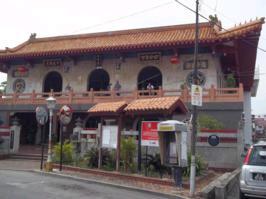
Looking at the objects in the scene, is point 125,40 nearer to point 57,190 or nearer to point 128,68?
point 128,68

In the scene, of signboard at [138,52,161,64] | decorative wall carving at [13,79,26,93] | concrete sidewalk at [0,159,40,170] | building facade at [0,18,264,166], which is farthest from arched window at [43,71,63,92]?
concrete sidewalk at [0,159,40,170]

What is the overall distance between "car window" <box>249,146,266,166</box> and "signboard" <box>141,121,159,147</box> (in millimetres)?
3632

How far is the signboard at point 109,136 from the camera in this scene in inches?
575

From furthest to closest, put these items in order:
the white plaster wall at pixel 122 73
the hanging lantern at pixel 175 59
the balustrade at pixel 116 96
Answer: the hanging lantern at pixel 175 59, the white plaster wall at pixel 122 73, the balustrade at pixel 116 96

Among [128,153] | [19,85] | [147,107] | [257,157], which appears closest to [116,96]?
[19,85]

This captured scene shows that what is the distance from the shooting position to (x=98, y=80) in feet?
97.9

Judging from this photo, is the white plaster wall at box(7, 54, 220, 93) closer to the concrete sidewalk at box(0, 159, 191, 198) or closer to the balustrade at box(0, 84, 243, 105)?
the balustrade at box(0, 84, 243, 105)

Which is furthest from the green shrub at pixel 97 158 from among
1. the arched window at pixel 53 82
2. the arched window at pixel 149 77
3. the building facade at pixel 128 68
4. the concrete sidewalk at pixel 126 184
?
the arched window at pixel 53 82

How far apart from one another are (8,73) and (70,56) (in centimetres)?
636

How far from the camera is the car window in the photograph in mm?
10234

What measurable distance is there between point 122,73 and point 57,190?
17.9m

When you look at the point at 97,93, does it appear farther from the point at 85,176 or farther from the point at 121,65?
the point at 85,176

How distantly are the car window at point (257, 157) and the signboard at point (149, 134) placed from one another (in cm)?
363

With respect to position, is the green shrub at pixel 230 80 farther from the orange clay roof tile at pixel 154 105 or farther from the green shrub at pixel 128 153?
the green shrub at pixel 128 153
